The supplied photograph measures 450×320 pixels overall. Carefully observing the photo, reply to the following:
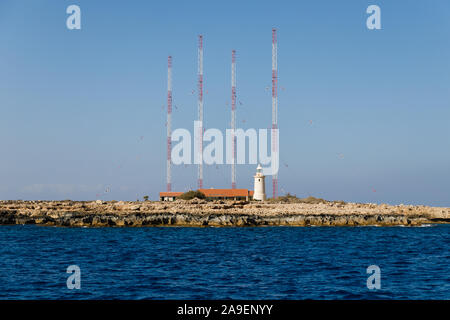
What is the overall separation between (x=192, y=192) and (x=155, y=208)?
26105 mm

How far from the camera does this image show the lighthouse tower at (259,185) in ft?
359

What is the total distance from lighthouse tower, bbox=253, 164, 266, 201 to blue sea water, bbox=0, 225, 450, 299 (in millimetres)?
62283

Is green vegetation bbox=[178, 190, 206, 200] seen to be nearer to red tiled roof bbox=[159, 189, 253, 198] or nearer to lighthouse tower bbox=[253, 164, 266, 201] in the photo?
red tiled roof bbox=[159, 189, 253, 198]

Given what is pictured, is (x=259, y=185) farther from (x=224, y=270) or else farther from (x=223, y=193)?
(x=224, y=270)

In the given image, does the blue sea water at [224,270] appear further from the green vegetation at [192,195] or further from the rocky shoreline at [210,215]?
the green vegetation at [192,195]

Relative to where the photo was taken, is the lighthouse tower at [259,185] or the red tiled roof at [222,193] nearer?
the lighthouse tower at [259,185]

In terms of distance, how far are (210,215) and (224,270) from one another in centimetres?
4722

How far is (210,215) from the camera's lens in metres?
75.7

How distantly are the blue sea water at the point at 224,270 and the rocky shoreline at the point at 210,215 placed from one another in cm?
2666

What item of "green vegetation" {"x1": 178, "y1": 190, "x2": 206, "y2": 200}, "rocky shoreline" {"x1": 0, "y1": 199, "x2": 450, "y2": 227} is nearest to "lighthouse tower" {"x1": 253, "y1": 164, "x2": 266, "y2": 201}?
"green vegetation" {"x1": 178, "y1": 190, "x2": 206, "y2": 200}

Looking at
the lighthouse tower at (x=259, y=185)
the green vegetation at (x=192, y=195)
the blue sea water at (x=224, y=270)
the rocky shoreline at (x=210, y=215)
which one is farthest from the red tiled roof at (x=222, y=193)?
the blue sea water at (x=224, y=270)

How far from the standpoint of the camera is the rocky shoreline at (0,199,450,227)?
241 feet

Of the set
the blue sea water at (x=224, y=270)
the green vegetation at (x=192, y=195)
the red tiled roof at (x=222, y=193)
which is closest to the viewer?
the blue sea water at (x=224, y=270)
